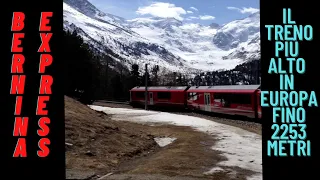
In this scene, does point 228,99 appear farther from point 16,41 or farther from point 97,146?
point 16,41

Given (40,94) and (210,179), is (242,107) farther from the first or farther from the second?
(40,94)

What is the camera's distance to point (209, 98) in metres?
39.0

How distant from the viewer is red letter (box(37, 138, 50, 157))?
625 cm

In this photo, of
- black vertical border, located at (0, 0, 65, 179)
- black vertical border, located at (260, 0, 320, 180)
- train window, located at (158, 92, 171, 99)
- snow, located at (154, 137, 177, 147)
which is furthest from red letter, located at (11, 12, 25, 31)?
train window, located at (158, 92, 171, 99)

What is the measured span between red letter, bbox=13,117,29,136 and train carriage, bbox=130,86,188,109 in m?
40.6

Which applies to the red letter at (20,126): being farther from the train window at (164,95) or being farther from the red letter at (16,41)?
the train window at (164,95)

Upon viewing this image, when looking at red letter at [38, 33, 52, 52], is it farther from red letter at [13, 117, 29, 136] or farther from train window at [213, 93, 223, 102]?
train window at [213, 93, 223, 102]

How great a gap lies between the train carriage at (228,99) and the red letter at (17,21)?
25725 millimetres

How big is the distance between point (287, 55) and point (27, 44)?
14.6ft

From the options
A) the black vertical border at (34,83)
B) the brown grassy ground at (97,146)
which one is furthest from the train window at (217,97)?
the black vertical border at (34,83)

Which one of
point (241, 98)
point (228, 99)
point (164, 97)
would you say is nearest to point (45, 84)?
→ point (241, 98)

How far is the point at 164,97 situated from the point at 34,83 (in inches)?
1766

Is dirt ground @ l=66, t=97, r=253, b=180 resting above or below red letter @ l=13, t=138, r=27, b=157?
below

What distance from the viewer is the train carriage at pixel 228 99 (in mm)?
30859
